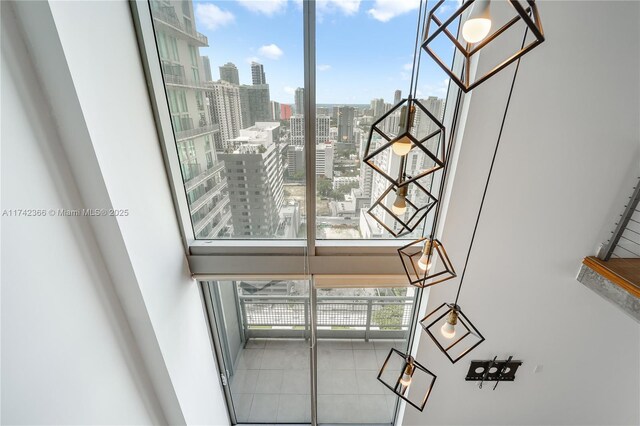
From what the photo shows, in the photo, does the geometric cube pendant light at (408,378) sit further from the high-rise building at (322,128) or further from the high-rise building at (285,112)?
the high-rise building at (285,112)

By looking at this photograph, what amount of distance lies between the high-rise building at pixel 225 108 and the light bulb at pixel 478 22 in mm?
1578

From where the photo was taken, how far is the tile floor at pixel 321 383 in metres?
2.87

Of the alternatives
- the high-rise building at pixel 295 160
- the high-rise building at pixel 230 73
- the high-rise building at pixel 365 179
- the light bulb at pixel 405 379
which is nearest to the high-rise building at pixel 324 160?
the high-rise building at pixel 295 160

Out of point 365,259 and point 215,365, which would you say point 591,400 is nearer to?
point 365,259

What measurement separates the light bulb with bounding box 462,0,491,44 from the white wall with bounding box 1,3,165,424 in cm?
157

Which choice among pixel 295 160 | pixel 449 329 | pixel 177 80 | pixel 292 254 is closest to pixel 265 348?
pixel 292 254

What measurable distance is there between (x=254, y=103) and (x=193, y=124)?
18.0 inches

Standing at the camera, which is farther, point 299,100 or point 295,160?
point 295,160

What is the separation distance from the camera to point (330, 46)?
1676mm

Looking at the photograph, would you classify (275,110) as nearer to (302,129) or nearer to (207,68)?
(302,129)

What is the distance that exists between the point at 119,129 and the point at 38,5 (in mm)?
517

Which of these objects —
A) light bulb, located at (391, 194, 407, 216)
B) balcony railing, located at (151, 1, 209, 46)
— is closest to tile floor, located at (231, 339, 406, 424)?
light bulb, located at (391, 194, 407, 216)

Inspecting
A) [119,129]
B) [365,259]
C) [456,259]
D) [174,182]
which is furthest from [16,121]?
[456,259]

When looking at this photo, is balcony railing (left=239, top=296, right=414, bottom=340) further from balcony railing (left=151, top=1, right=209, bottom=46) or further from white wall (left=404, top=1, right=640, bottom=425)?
balcony railing (left=151, top=1, right=209, bottom=46)
